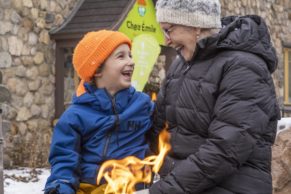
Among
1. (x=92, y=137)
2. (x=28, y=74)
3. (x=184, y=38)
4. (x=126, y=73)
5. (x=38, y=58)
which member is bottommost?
(x=28, y=74)

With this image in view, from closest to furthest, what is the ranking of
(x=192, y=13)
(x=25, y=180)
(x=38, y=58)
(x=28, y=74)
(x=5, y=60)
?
(x=192, y=13) → (x=25, y=180) → (x=5, y=60) → (x=28, y=74) → (x=38, y=58)

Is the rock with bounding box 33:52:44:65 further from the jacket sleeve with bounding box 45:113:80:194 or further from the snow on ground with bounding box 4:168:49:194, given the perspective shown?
the jacket sleeve with bounding box 45:113:80:194

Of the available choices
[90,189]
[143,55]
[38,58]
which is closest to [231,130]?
[90,189]

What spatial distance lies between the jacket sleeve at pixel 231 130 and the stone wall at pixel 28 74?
5929 millimetres

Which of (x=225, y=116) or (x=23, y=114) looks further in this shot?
(x=23, y=114)

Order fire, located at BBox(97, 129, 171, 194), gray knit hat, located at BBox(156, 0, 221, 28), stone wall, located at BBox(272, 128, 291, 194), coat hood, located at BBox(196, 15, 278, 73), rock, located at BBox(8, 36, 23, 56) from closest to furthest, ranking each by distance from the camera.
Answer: coat hood, located at BBox(196, 15, 278, 73), gray knit hat, located at BBox(156, 0, 221, 28), fire, located at BBox(97, 129, 171, 194), stone wall, located at BBox(272, 128, 291, 194), rock, located at BBox(8, 36, 23, 56)

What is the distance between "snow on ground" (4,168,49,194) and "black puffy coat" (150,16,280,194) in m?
4.42

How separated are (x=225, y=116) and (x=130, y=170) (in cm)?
65

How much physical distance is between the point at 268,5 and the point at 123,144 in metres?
12.1

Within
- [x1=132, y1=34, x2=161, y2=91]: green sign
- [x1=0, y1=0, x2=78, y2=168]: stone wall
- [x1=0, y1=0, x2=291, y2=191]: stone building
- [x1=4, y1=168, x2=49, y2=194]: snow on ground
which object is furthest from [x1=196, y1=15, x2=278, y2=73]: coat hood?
[x1=132, y1=34, x2=161, y2=91]: green sign

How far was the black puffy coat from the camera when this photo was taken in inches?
88.4

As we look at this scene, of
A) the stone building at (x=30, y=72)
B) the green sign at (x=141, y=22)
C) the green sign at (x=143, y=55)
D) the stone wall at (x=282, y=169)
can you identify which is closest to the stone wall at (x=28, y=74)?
the stone building at (x=30, y=72)

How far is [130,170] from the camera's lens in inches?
107

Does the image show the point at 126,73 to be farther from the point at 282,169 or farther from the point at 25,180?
the point at 25,180
